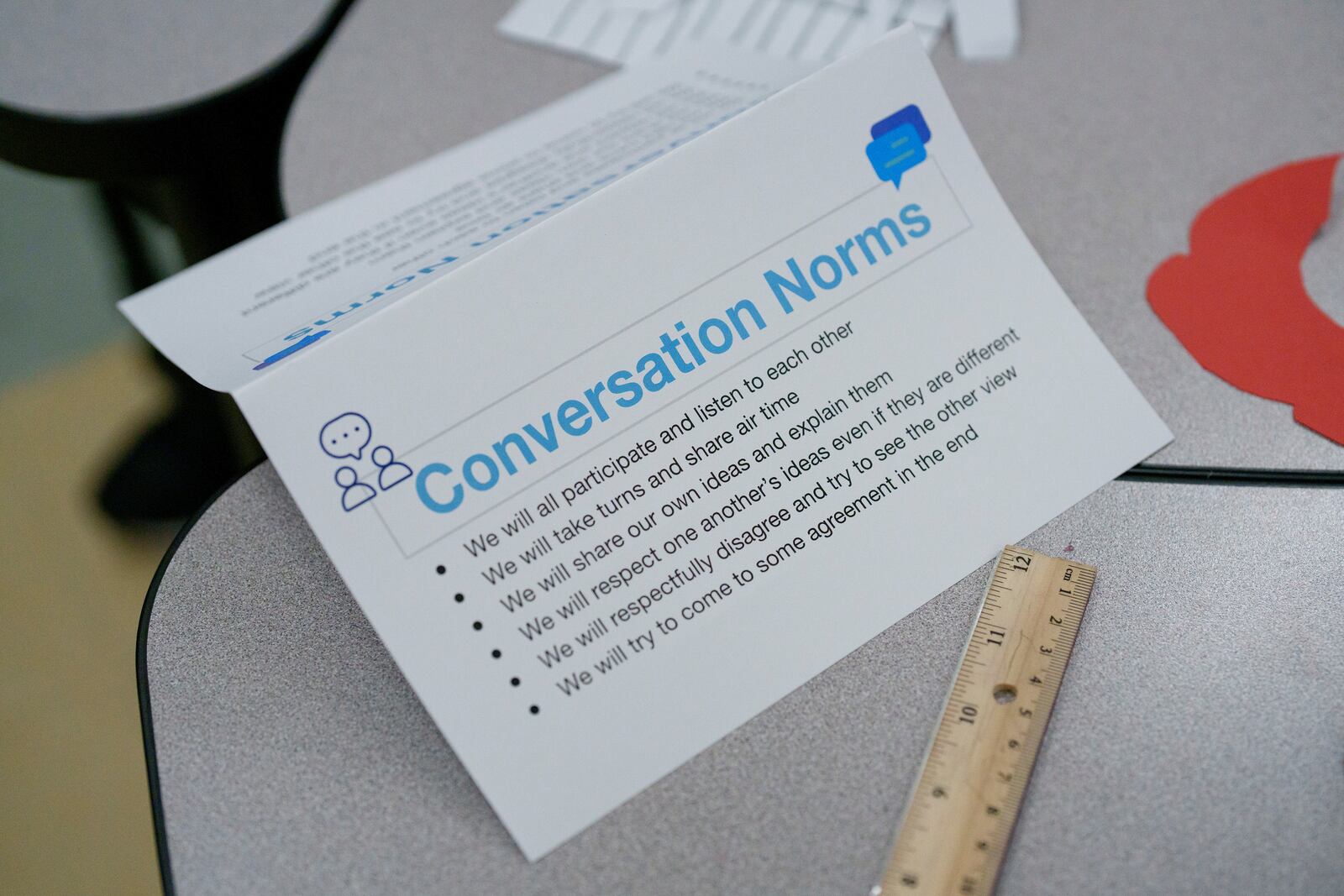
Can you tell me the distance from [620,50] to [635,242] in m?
0.39

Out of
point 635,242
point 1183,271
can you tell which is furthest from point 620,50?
point 1183,271

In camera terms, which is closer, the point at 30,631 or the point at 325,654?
the point at 325,654

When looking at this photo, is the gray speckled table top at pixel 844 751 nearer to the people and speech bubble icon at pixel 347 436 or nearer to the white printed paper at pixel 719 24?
the people and speech bubble icon at pixel 347 436

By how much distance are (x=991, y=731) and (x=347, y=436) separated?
1.27ft

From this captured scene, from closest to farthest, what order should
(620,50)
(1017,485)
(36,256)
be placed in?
(1017,485) → (620,50) → (36,256)

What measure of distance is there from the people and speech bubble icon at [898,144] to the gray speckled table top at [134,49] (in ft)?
1.80

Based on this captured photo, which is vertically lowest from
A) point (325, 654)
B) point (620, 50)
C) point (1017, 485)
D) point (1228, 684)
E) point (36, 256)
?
point (1228, 684)

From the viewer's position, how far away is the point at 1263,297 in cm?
71

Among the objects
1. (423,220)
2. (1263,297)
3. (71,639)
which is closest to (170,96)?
(423,220)

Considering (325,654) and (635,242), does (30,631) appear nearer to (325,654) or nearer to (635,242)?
(325,654)

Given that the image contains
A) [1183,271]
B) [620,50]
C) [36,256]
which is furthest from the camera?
[36,256]

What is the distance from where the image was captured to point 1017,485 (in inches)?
24.4

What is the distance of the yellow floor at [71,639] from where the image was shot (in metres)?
1.10

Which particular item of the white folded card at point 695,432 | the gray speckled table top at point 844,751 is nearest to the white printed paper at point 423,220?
the white folded card at point 695,432
